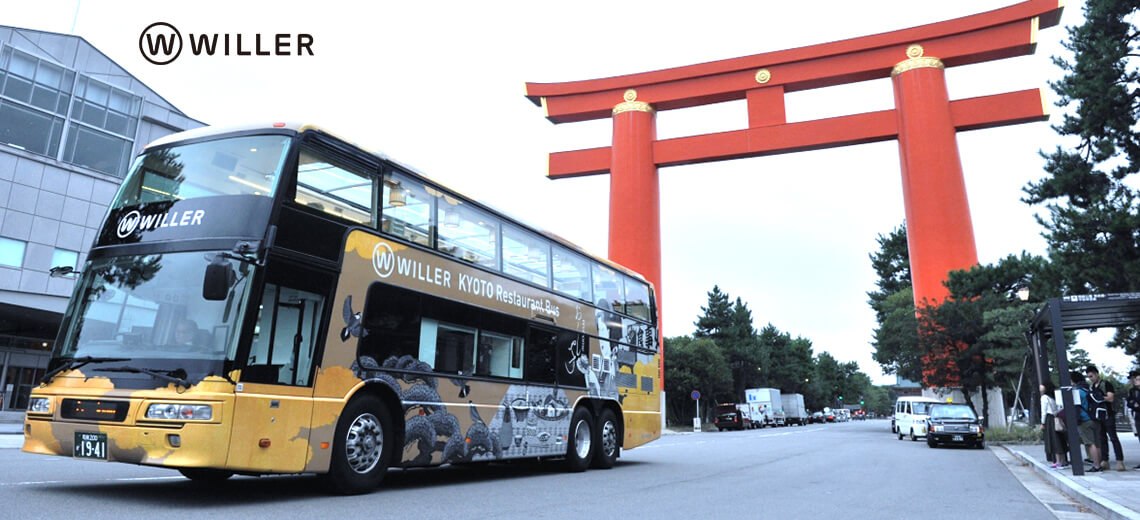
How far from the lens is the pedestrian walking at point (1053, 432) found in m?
11.3

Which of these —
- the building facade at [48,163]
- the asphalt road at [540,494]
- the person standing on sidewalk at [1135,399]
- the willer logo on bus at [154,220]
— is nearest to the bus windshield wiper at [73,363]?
the asphalt road at [540,494]

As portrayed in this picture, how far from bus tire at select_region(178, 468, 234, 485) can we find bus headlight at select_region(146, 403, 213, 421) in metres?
2.11

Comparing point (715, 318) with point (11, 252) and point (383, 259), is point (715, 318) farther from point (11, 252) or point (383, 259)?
point (383, 259)

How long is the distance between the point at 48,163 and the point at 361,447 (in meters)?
28.6

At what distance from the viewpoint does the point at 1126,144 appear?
56.7 ft

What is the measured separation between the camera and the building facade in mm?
27516

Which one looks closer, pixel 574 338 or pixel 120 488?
pixel 120 488

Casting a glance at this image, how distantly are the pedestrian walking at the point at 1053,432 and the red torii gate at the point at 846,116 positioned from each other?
19.6m

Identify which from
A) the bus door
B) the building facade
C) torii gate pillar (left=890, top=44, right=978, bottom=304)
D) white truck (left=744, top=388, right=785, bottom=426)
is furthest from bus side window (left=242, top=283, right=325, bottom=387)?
white truck (left=744, top=388, right=785, bottom=426)

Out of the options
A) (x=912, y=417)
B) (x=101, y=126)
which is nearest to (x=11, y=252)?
(x=101, y=126)

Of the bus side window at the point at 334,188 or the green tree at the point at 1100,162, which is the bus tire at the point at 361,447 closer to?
the bus side window at the point at 334,188

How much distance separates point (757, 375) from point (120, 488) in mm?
67686

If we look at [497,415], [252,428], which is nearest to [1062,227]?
[497,415]

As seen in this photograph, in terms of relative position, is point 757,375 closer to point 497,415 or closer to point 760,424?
point 760,424
